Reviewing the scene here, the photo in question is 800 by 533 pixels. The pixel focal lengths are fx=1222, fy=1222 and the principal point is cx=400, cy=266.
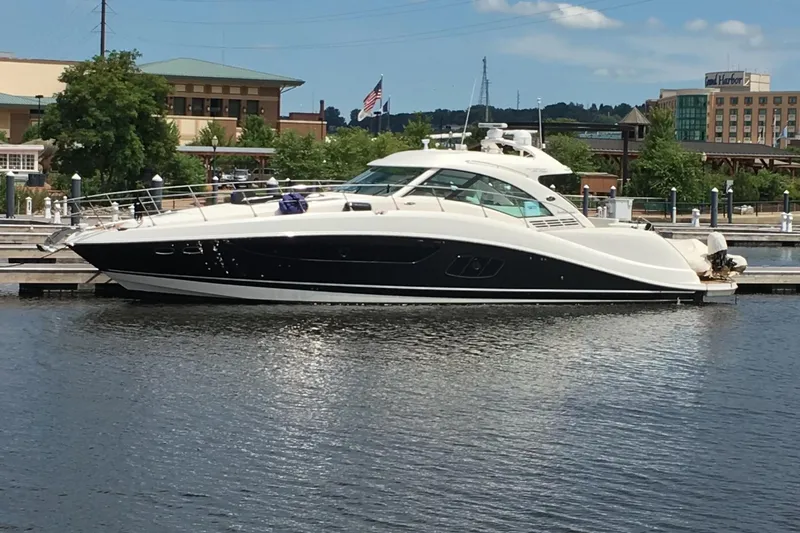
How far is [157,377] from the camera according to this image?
1745 centimetres

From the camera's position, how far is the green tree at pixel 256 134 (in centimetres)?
7738

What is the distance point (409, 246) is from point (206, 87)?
69.8 metres

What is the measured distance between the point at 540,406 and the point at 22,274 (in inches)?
496

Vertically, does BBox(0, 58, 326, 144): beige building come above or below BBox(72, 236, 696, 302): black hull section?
above

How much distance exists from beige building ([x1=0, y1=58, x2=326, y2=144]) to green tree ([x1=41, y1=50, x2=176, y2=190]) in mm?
33093

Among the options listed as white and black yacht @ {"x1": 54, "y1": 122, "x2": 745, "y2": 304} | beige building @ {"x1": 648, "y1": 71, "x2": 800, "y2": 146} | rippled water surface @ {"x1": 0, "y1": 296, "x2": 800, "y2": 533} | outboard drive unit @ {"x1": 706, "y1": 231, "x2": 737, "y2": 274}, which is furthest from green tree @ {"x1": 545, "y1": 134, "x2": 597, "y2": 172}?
beige building @ {"x1": 648, "y1": 71, "x2": 800, "y2": 146}

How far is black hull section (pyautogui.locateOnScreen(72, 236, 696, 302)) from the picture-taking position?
74.8ft

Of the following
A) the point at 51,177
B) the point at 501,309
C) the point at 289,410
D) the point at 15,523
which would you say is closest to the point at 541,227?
the point at 501,309

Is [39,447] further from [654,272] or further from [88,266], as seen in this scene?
[654,272]

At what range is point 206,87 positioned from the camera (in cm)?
9038

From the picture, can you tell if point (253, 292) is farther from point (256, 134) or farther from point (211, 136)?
point (256, 134)

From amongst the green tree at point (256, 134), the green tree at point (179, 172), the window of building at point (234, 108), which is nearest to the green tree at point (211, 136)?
the green tree at point (256, 134)

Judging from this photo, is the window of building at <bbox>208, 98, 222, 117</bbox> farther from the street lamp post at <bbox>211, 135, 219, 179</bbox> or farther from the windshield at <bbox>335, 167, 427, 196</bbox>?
the windshield at <bbox>335, 167, 427, 196</bbox>

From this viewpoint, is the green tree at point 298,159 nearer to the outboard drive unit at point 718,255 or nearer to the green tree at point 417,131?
the green tree at point 417,131
